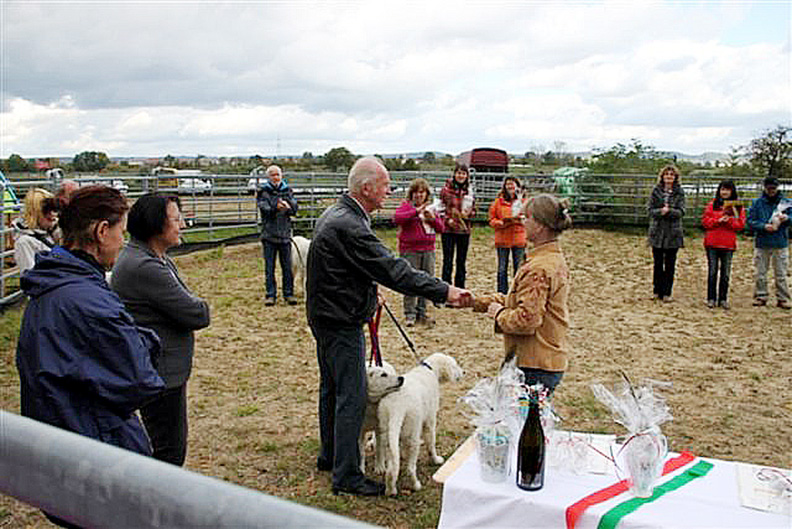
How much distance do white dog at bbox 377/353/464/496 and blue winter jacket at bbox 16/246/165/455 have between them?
2.19 metres

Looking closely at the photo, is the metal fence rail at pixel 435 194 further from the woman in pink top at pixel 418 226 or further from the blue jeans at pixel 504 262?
the woman in pink top at pixel 418 226

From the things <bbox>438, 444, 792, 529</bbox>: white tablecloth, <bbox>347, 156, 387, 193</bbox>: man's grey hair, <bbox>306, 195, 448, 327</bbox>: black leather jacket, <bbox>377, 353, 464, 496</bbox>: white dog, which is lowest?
<bbox>377, 353, 464, 496</bbox>: white dog

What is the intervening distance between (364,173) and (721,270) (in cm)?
759

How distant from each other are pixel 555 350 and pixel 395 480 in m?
1.38

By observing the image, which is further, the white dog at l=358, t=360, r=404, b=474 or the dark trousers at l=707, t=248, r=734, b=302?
the dark trousers at l=707, t=248, r=734, b=302

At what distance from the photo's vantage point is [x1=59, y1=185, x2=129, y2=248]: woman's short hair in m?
2.54

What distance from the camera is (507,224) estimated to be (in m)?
10.1

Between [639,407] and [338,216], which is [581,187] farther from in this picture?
[639,407]

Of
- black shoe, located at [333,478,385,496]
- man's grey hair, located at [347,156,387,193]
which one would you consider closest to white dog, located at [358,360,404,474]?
black shoe, located at [333,478,385,496]

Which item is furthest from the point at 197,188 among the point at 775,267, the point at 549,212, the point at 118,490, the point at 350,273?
the point at 118,490

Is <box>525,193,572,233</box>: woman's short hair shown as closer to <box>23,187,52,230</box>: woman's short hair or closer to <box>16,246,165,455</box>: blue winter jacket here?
<box>16,246,165,455</box>: blue winter jacket

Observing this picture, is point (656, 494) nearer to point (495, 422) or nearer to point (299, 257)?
point (495, 422)

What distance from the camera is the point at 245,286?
37.8 ft

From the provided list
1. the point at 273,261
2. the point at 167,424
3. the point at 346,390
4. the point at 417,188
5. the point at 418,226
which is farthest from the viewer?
the point at 273,261
